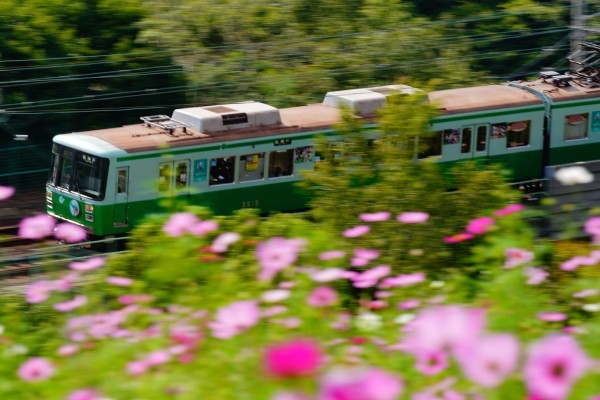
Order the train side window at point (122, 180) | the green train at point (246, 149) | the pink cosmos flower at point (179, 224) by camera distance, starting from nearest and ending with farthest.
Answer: the pink cosmos flower at point (179, 224)
the train side window at point (122, 180)
the green train at point (246, 149)

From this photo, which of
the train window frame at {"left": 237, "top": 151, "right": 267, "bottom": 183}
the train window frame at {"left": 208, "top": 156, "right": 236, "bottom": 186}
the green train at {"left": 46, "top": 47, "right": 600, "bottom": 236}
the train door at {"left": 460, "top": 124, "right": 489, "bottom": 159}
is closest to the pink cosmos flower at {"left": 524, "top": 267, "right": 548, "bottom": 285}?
the green train at {"left": 46, "top": 47, "right": 600, "bottom": 236}

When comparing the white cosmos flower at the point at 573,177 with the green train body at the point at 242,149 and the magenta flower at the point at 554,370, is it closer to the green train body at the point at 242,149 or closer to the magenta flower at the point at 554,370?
the magenta flower at the point at 554,370

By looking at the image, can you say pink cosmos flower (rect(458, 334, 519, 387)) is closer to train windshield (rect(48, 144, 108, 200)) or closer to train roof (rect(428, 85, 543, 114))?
train windshield (rect(48, 144, 108, 200))

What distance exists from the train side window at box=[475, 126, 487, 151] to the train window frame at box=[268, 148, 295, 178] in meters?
4.00

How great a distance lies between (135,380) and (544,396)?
160 cm

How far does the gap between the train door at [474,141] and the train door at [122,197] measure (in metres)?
6.64

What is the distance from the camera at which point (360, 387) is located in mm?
3264

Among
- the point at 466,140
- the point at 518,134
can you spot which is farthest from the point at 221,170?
the point at 518,134

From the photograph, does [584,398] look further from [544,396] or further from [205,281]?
[205,281]

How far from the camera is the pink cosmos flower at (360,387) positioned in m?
3.22

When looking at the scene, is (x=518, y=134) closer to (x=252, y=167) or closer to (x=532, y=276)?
(x=252, y=167)

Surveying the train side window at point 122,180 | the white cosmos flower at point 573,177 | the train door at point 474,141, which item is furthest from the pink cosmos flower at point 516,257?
the train door at point 474,141

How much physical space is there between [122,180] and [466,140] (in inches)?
269

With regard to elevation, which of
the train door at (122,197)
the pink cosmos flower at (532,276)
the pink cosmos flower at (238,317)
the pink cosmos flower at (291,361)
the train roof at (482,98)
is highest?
the pink cosmos flower at (291,361)
